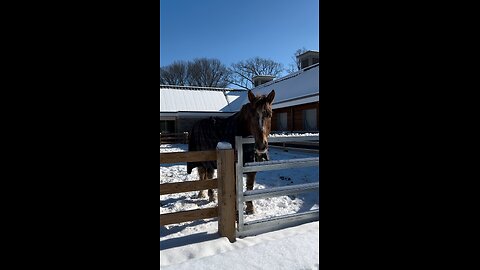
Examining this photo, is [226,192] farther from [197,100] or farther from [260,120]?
[197,100]

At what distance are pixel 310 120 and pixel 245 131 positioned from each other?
31.9 feet

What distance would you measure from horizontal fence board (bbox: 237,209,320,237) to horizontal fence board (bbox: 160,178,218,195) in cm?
67

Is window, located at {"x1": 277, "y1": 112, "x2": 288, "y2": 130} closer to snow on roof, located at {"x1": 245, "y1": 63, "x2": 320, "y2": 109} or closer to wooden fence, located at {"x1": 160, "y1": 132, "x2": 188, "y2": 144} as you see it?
snow on roof, located at {"x1": 245, "y1": 63, "x2": 320, "y2": 109}

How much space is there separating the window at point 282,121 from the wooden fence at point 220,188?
12877 mm

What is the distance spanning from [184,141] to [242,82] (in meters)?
24.3

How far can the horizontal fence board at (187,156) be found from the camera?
2773 mm

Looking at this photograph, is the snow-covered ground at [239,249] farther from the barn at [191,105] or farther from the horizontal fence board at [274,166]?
the barn at [191,105]

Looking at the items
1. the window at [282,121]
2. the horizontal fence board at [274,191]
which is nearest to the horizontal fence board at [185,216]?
the horizontal fence board at [274,191]

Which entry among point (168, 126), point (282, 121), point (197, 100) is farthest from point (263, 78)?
point (168, 126)

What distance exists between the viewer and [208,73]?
4100 cm

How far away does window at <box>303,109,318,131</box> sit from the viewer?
42.1 ft
